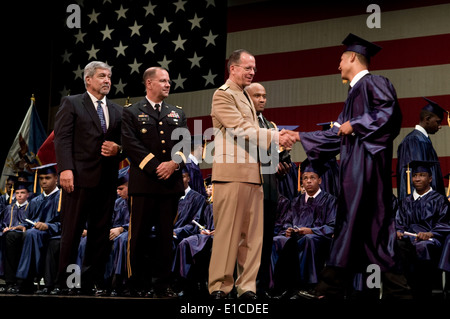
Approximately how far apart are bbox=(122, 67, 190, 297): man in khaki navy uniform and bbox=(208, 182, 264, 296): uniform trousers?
55cm

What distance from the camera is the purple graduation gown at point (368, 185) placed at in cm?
346

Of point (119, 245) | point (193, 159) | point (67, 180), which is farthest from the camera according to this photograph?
point (193, 159)

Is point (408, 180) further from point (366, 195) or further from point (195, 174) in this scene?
point (366, 195)

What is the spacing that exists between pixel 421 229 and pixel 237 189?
2.83 meters

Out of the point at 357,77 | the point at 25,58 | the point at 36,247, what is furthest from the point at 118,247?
the point at 25,58

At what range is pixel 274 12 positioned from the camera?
8.91m

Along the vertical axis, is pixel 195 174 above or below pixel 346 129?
below

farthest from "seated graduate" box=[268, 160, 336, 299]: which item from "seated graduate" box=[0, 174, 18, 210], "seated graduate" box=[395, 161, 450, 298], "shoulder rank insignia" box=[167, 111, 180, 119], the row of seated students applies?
"seated graduate" box=[0, 174, 18, 210]

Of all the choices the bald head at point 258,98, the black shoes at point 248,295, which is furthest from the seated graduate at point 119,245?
the black shoes at point 248,295

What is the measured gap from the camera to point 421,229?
5.73 m

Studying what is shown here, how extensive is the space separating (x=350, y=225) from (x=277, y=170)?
3.18 ft

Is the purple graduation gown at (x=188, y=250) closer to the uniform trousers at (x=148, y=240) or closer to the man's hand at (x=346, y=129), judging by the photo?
the uniform trousers at (x=148, y=240)

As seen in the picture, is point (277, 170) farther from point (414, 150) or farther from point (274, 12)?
point (274, 12)
